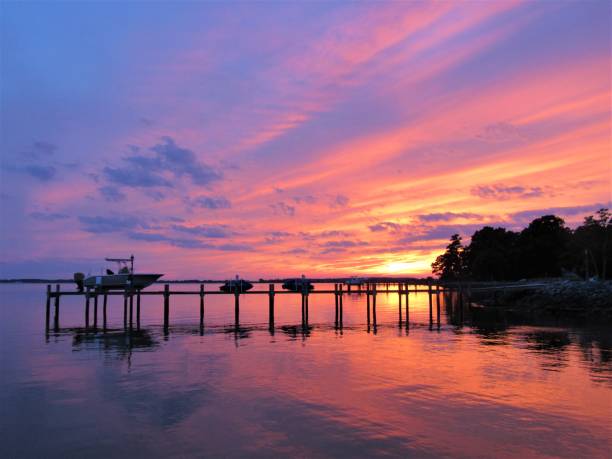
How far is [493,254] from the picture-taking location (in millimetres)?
120438

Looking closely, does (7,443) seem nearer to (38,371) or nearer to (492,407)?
(38,371)

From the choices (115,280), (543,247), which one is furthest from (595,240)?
(115,280)

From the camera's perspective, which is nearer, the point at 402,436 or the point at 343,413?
the point at 402,436

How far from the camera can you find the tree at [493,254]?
390ft

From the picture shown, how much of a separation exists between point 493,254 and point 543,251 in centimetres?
1253

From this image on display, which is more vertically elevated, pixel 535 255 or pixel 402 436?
pixel 535 255

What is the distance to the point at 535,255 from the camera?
112 metres

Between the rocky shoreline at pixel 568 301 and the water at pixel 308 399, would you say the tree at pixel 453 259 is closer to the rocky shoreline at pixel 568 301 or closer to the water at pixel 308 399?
the rocky shoreline at pixel 568 301

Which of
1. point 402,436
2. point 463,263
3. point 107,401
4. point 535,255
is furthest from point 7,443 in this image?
point 463,263

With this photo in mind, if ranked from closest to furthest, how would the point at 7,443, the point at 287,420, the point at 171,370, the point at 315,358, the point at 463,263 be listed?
1. the point at 7,443
2. the point at 287,420
3. the point at 171,370
4. the point at 315,358
5. the point at 463,263

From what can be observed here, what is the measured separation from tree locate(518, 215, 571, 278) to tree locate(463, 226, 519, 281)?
283 cm

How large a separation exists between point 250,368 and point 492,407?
12335 mm

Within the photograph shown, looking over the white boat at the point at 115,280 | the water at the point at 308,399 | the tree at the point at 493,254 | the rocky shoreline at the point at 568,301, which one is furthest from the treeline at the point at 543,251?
the white boat at the point at 115,280

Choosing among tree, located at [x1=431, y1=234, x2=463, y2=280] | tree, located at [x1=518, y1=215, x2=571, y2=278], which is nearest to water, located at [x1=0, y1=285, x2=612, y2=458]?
tree, located at [x1=518, y1=215, x2=571, y2=278]
